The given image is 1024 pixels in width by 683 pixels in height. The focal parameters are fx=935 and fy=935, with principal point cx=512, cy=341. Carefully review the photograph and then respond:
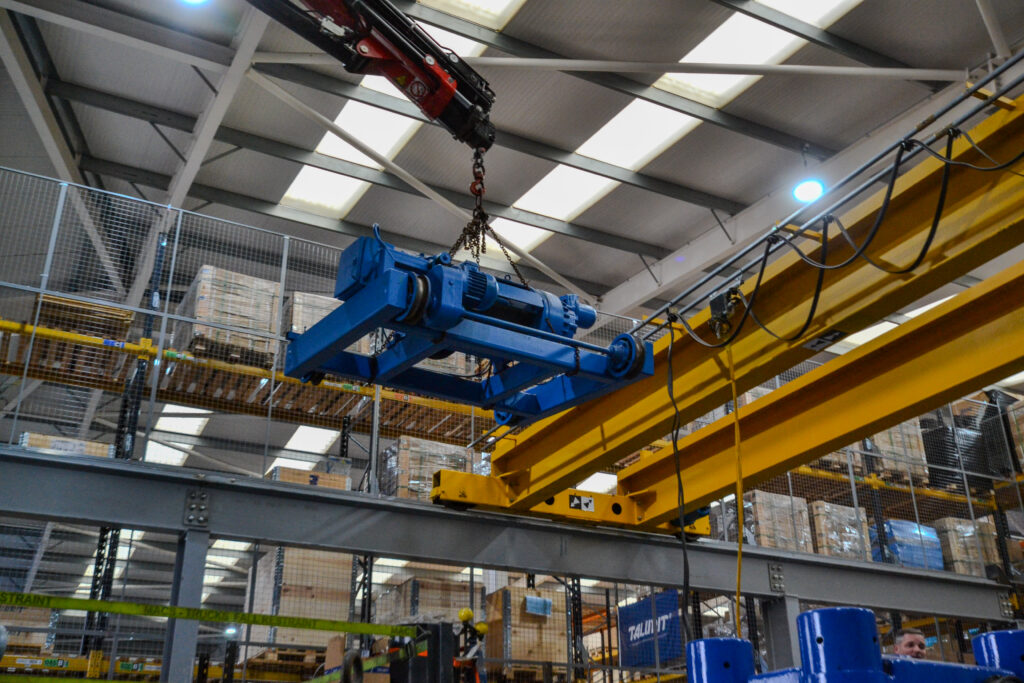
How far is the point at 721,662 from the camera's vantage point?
2.13m

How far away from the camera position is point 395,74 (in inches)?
335

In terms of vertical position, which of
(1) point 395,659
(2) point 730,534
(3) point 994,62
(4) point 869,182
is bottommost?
(1) point 395,659

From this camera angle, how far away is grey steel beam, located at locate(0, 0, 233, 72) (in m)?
10.5

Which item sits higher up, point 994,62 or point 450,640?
point 994,62

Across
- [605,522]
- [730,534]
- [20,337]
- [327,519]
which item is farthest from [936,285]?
[20,337]

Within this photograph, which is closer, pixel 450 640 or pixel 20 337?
pixel 450 640

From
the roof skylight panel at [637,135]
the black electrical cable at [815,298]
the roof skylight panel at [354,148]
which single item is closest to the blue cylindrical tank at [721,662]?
the black electrical cable at [815,298]

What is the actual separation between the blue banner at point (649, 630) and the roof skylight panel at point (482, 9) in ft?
24.8

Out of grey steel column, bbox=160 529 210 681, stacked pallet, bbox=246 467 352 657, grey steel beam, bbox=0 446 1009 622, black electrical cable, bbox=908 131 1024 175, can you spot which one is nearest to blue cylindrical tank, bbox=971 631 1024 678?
black electrical cable, bbox=908 131 1024 175

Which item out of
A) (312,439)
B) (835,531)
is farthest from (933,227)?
(312,439)

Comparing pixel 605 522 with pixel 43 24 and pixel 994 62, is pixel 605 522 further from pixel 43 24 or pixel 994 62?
pixel 43 24

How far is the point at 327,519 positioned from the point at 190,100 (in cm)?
677

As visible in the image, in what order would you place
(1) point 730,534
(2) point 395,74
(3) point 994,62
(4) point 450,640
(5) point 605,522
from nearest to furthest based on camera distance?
(4) point 450,640 → (2) point 395,74 → (5) point 605,522 → (3) point 994,62 → (1) point 730,534

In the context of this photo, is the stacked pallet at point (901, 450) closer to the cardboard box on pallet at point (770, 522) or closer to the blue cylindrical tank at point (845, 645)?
the cardboard box on pallet at point (770, 522)
